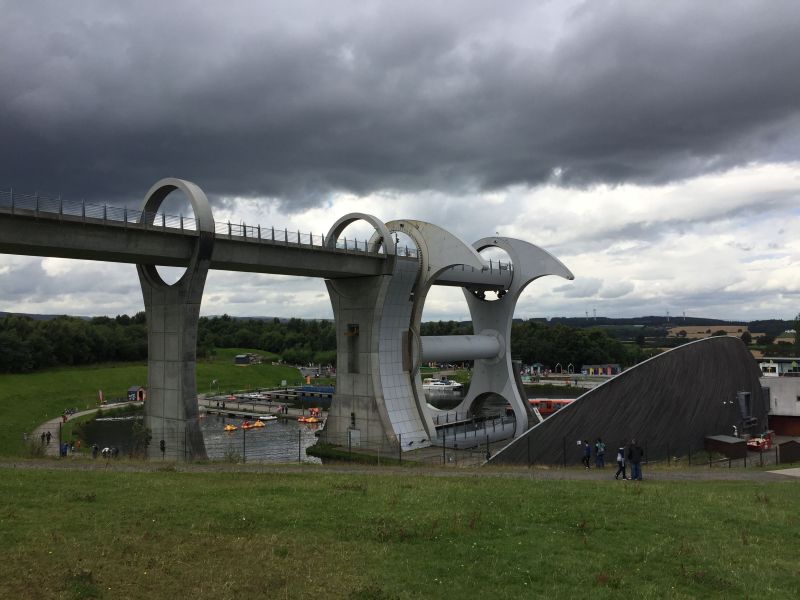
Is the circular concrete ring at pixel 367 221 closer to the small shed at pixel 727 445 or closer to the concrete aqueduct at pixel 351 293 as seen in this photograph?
the concrete aqueduct at pixel 351 293

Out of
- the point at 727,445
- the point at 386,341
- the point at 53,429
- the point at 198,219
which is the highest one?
the point at 198,219

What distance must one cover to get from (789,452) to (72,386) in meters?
74.9

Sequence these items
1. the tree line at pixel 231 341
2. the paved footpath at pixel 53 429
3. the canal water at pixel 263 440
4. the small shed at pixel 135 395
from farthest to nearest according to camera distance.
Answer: the tree line at pixel 231 341, the small shed at pixel 135 395, the canal water at pixel 263 440, the paved footpath at pixel 53 429

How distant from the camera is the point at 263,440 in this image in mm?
54500

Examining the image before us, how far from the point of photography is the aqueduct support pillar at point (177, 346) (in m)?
32.2

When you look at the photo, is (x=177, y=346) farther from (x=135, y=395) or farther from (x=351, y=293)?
(x=135, y=395)

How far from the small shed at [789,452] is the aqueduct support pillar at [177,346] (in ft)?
93.2

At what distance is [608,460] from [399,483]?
18003mm

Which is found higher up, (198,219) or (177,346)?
(198,219)

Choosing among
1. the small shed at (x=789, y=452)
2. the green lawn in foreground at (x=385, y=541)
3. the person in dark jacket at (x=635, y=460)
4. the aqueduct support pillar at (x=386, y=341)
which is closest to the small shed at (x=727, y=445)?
the small shed at (x=789, y=452)

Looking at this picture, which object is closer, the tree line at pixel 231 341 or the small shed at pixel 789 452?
the small shed at pixel 789 452

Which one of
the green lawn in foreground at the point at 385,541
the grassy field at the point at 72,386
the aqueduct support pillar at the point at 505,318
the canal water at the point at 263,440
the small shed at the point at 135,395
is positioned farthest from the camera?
the small shed at the point at 135,395

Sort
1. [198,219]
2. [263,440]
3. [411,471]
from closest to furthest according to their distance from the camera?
[411,471]
[198,219]
[263,440]

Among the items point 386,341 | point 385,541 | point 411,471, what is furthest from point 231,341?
point 385,541
